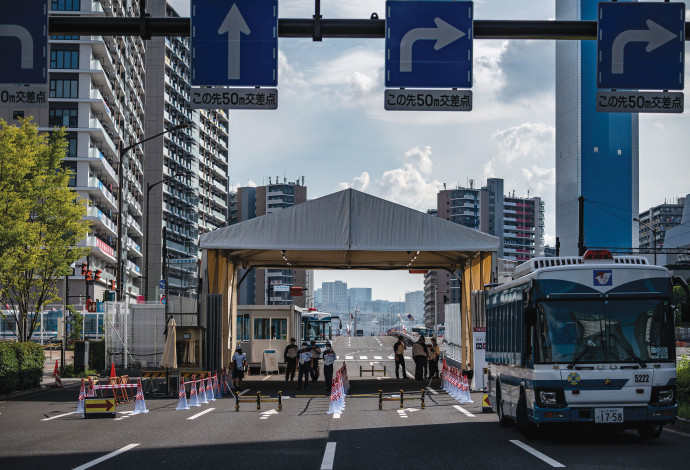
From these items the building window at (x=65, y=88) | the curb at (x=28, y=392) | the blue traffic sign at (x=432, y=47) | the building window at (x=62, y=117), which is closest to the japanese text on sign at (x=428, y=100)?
the blue traffic sign at (x=432, y=47)

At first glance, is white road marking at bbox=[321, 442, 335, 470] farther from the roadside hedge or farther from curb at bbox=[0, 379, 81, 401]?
curb at bbox=[0, 379, 81, 401]

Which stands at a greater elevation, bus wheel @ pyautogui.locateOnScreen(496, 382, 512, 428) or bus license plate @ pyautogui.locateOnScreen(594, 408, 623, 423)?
bus license plate @ pyautogui.locateOnScreen(594, 408, 623, 423)

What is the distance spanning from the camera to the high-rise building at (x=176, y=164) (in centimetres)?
12188

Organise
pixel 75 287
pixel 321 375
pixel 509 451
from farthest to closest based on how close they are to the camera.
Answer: pixel 75 287 < pixel 321 375 < pixel 509 451

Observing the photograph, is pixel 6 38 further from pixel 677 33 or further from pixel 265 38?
pixel 677 33

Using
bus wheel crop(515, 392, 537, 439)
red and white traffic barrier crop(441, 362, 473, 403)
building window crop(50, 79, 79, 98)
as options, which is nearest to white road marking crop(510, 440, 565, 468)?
bus wheel crop(515, 392, 537, 439)

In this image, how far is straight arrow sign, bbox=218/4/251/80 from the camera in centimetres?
1516

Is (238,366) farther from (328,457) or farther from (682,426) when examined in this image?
(328,457)

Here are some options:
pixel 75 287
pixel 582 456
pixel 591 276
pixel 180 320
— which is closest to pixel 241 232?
pixel 180 320

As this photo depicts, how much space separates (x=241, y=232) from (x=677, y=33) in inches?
874

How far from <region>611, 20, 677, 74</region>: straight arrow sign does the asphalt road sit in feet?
19.9

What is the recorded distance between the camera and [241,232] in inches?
1401

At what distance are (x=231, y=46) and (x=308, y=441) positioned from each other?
7.26 metres

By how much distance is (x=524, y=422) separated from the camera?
17.9m
